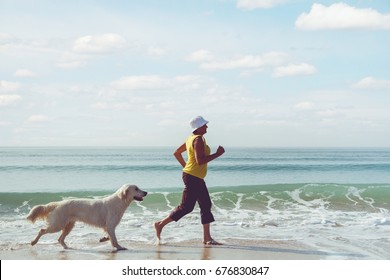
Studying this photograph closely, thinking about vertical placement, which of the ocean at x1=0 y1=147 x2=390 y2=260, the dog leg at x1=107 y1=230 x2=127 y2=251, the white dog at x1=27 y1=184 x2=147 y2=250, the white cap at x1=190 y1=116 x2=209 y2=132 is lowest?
the ocean at x1=0 y1=147 x2=390 y2=260

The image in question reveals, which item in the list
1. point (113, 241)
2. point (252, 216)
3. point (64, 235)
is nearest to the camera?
point (113, 241)

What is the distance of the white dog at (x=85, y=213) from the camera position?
757 centimetres

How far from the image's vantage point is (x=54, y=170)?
30.2m

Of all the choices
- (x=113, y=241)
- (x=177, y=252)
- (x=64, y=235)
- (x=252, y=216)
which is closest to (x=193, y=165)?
(x=177, y=252)

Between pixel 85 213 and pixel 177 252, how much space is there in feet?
4.75

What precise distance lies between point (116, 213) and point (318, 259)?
2.91 metres

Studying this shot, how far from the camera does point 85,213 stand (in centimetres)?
759

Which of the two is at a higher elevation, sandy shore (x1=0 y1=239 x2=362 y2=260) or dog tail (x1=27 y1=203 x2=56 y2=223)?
dog tail (x1=27 y1=203 x2=56 y2=223)

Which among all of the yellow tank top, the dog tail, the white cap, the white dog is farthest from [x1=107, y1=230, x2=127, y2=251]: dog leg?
the white cap

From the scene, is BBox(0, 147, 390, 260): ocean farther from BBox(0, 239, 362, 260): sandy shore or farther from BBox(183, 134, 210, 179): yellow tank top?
BBox(183, 134, 210, 179): yellow tank top

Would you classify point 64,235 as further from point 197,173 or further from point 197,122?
point 197,122

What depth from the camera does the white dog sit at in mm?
7566

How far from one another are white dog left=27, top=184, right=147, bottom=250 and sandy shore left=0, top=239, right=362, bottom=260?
0.27 metres
